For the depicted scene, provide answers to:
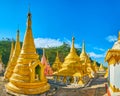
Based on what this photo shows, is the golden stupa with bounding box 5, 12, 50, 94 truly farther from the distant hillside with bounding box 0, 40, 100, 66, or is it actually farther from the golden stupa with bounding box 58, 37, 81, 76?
the distant hillside with bounding box 0, 40, 100, 66

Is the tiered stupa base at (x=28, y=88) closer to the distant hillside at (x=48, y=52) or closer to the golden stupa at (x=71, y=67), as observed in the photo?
the golden stupa at (x=71, y=67)

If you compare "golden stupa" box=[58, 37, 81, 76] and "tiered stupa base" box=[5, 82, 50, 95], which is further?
"golden stupa" box=[58, 37, 81, 76]

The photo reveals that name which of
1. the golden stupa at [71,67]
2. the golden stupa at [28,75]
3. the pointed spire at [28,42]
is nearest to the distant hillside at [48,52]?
the golden stupa at [71,67]

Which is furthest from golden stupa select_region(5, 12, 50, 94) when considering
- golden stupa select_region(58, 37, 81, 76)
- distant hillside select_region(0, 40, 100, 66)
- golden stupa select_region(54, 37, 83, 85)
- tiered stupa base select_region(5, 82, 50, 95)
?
distant hillside select_region(0, 40, 100, 66)

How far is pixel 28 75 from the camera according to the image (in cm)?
1633

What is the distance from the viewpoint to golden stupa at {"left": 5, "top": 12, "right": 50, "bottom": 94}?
1591cm

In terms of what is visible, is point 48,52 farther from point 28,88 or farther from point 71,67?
point 28,88

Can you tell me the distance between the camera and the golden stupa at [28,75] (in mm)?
15906

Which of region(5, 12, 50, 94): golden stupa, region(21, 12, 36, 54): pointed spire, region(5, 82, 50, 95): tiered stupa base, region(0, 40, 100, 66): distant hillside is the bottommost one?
region(5, 82, 50, 95): tiered stupa base

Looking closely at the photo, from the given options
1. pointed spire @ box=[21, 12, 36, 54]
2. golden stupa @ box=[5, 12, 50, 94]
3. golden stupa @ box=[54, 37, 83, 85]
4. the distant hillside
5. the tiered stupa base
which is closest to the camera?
the tiered stupa base

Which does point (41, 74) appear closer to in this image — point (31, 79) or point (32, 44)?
point (31, 79)

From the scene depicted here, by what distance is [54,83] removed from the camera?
2455cm

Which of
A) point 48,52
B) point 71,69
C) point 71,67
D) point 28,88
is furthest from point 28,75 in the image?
point 48,52

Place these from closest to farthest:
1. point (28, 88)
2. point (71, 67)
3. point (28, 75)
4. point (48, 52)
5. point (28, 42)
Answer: point (28, 88) < point (28, 75) < point (28, 42) < point (71, 67) < point (48, 52)
